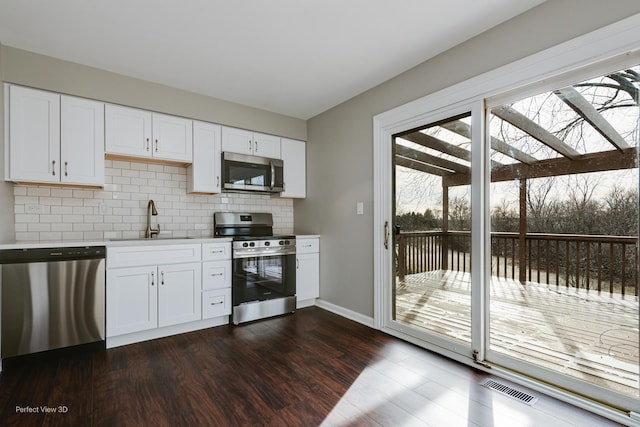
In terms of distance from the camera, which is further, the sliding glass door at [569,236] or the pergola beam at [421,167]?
the pergola beam at [421,167]

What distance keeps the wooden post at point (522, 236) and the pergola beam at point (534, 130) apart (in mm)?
288

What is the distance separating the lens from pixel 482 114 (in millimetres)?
2385

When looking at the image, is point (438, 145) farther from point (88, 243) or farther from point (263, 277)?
point (88, 243)

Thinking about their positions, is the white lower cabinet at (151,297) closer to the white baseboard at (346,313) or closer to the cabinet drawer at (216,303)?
the cabinet drawer at (216,303)

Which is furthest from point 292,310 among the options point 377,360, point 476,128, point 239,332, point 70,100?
point 70,100

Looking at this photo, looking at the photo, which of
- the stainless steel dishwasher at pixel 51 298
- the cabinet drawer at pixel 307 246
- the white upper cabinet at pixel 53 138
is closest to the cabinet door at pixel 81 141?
the white upper cabinet at pixel 53 138

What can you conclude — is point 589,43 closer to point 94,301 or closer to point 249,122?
point 249,122

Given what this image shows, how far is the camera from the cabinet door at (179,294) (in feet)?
9.72

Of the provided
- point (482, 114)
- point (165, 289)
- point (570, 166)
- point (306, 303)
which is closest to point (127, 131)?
point (165, 289)

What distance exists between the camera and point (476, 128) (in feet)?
7.93

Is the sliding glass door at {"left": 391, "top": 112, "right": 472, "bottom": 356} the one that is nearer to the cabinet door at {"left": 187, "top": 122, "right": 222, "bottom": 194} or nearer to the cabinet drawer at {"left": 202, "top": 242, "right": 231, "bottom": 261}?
the cabinet drawer at {"left": 202, "top": 242, "right": 231, "bottom": 261}

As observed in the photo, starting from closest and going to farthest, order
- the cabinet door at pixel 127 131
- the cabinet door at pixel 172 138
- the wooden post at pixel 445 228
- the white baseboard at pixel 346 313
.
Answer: the wooden post at pixel 445 228, the cabinet door at pixel 127 131, the cabinet door at pixel 172 138, the white baseboard at pixel 346 313

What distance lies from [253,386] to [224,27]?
2610 millimetres

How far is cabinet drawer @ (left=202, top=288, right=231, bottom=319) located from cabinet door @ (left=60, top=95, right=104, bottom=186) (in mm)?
1503
